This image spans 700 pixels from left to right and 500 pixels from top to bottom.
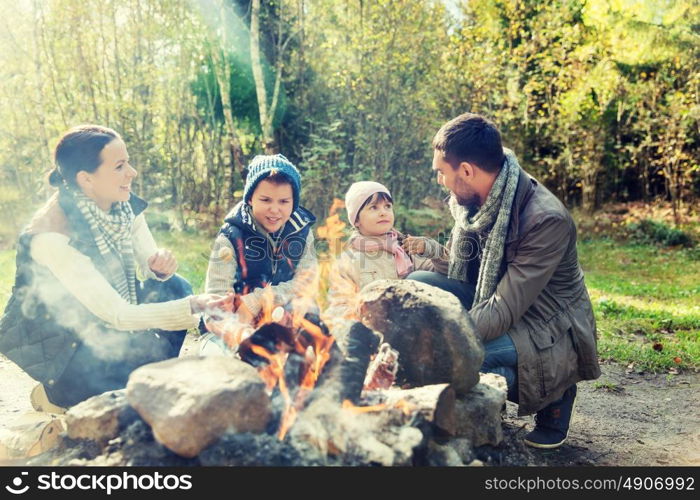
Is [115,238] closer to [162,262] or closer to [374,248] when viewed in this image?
[162,262]

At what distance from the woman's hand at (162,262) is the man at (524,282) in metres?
1.76

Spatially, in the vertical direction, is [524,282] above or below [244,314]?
above

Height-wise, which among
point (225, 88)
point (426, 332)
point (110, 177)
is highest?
point (225, 88)

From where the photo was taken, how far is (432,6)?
40.1 ft

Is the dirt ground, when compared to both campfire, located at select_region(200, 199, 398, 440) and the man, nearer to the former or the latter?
the man

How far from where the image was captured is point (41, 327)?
3.40 metres

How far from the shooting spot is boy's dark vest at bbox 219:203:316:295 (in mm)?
3779

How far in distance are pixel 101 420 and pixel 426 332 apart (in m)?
1.59

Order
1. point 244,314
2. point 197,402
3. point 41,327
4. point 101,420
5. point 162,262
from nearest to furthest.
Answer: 1. point 197,402
2. point 101,420
3. point 41,327
4. point 244,314
5. point 162,262

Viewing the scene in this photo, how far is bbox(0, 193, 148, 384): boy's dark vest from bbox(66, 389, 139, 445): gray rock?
78cm

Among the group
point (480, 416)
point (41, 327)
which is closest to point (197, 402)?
point (480, 416)

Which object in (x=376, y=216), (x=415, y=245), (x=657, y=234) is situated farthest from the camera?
(x=657, y=234)

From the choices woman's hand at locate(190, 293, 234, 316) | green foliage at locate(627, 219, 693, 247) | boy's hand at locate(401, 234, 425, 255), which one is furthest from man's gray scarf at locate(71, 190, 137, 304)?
green foliage at locate(627, 219, 693, 247)

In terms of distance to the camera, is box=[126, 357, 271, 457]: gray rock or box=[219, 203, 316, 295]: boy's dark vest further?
box=[219, 203, 316, 295]: boy's dark vest
